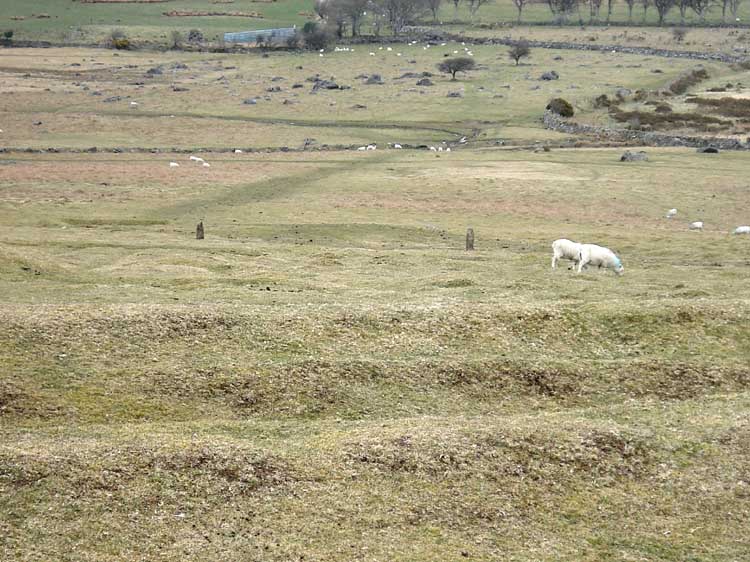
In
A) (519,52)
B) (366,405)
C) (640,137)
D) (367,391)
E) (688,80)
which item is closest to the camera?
(366,405)

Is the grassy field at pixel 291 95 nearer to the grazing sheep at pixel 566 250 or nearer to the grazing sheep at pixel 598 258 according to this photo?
the grazing sheep at pixel 566 250

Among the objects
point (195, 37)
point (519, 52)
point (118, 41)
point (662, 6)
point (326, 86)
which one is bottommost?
point (326, 86)

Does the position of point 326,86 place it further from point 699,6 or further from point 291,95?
point 699,6

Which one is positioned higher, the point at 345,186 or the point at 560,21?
the point at 560,21

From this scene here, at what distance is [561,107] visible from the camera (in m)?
104

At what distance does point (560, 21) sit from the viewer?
199625mm

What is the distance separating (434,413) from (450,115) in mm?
86901

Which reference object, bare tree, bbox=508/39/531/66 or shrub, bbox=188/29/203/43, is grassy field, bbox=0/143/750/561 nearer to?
bare tree, bbox=508/39/531/66

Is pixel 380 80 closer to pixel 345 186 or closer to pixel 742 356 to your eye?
pixel 345 186

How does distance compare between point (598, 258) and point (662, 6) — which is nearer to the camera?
point (598, 258)

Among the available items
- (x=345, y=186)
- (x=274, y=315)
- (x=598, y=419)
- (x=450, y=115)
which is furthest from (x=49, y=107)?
(x=598, y=419)

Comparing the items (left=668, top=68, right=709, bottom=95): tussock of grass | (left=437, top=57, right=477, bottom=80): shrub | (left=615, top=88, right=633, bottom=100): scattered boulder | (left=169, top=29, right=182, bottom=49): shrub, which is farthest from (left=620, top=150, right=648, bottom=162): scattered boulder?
(left=169, top=29, right=182, bottom=49): shrub

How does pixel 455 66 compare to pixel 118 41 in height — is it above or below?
below

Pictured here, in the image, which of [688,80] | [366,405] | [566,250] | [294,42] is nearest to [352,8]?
[294,42]
